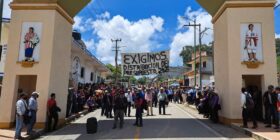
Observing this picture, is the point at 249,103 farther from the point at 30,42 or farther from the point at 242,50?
the point at 30,42

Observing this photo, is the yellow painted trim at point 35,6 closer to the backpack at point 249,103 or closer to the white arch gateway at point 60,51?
the white arch gateway at point 60,51

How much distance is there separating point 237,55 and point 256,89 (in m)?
2.14

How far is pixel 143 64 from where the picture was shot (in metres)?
20.6

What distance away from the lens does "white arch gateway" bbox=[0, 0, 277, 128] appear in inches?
537

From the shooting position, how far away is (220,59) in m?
16.5

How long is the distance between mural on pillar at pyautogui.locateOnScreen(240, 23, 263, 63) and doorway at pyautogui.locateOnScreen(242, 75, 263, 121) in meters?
1.17

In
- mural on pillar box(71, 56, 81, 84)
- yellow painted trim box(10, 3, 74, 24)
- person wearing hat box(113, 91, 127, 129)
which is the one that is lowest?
person wearing hat box(113, 91, 127, 129)

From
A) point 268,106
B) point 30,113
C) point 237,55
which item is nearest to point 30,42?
point 30,113

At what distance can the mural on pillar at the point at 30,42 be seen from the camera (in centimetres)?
1387

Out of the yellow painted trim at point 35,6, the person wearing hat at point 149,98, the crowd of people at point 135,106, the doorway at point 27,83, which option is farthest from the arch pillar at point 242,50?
the doorway at point 27,83

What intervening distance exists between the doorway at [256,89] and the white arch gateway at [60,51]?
0.11 metres

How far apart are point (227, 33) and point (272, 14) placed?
95.0 inches

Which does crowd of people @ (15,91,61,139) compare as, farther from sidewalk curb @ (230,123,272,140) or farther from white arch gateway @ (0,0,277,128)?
sidewalk curb @ (230,123,272,140)

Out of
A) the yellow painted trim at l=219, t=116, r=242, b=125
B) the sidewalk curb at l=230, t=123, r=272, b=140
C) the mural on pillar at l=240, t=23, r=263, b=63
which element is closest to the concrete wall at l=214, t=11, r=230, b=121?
the yellow painted trim at l=219, t=116, r=242, b=125
